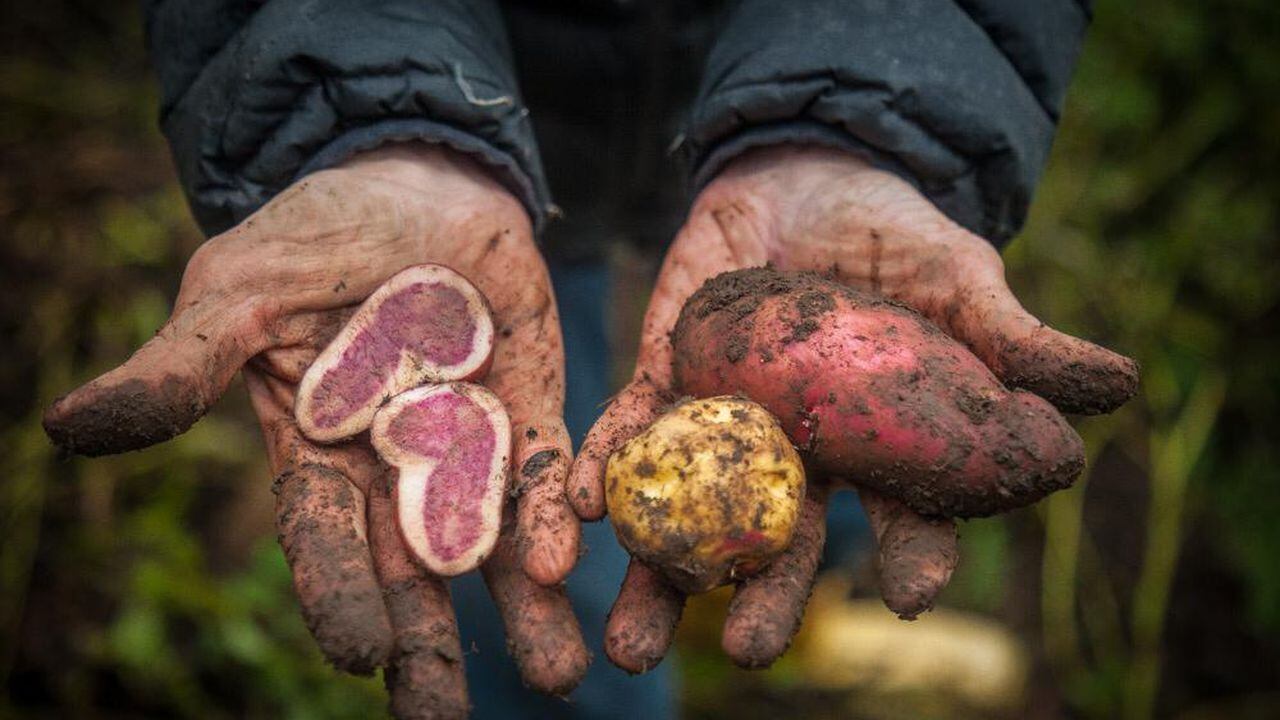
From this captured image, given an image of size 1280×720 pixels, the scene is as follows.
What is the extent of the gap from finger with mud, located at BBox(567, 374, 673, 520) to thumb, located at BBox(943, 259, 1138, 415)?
613 mm

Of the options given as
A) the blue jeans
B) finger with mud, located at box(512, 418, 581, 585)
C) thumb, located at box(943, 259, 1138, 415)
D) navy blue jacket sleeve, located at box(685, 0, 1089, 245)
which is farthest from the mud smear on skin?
thumb, located at box(943, 259, 1138, 415)

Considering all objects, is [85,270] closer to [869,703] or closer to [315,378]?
[315,378]

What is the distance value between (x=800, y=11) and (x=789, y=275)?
1.94 ft

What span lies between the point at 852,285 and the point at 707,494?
0.60m

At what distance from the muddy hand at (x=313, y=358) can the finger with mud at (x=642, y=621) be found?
0.24 feet

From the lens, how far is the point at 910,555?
1646 millimetres

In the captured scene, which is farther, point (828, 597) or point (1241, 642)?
point (828, 597)

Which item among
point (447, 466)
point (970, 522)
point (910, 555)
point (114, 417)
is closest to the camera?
point (114, 417)

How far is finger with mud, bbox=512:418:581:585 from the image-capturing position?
1.62 m

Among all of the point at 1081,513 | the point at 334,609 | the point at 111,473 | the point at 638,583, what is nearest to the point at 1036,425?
the point at 638,583

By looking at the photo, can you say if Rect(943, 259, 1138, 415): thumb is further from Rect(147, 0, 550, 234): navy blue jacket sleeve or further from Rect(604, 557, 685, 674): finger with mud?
Rect(147, 0, 550, 234): navy blue jacket sleeve

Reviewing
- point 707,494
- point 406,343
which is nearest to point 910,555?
point 707,494

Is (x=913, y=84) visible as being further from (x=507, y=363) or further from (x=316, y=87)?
(x=316, y=87)

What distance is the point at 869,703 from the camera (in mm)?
3225
